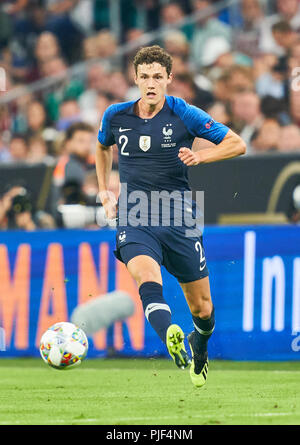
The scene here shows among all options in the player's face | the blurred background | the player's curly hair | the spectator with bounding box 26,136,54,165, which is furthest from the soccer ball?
the spectator with bounding box 26,136,54,165

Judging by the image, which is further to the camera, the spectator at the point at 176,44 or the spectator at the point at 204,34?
the spectator at the point at 204,34

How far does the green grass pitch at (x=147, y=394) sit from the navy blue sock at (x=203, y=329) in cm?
36

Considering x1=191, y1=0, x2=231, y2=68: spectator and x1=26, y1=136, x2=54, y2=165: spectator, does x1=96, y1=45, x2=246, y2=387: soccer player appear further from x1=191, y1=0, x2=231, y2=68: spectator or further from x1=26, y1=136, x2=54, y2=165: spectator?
x1=191, y1=0, x2=231, y2=68: spectator

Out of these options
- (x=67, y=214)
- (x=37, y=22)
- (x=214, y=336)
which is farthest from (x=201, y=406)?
(x=37, y=22)

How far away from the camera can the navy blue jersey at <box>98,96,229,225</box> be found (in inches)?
301

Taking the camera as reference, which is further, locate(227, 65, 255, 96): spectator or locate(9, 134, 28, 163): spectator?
locate(9, 134, 28, 163): spectator

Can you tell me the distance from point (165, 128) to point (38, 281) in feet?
14.4

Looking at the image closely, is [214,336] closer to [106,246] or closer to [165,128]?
[106,246]

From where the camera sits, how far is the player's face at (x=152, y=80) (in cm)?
755

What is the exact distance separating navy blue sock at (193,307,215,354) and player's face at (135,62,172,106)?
178 cm

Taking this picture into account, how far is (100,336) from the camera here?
11.3 meters

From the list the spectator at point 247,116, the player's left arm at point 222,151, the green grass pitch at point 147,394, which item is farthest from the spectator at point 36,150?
the player's left arm at point 222,151

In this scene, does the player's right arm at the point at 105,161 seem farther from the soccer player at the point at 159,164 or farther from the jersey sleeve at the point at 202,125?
the jersey sleeve at the point at 202,125

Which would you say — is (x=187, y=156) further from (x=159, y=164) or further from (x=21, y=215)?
(x=21, y=215)
